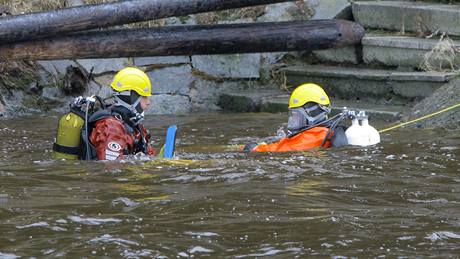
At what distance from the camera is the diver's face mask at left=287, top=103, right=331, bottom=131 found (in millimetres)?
10086

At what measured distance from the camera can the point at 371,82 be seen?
13.2m

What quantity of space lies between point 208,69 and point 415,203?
732 cm

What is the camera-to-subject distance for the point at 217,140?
1138 centimetres

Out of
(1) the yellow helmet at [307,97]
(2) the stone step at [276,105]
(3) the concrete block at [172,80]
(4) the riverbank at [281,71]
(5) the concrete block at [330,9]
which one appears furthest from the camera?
(5) the concrete block at [330,9]

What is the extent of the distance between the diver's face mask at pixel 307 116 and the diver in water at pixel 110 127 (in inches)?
61.8

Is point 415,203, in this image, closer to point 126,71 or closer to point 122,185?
point 122,185

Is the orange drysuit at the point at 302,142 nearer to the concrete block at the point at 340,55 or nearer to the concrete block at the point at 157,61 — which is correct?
the concrete block at the point at 340,55

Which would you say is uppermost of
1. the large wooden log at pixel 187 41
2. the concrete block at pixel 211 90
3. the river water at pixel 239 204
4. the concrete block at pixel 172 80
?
the large wooden log at pixel 187 41

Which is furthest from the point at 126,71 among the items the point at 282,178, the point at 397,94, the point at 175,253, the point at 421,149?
the point at 397,94

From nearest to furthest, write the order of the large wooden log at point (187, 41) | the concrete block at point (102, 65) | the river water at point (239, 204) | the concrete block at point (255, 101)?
the river water at point (239, 204) < the large wooden log at point (187, 41) < the concrete block at point (255, 101) < the concrete block at point (102, 65)

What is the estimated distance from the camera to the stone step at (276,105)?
12.3 m

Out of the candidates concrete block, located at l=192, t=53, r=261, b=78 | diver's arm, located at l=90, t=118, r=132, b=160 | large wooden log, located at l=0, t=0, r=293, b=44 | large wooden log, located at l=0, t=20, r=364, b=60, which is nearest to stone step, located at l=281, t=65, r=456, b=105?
concrete block, located at l=192, t=53, r=261, b=78

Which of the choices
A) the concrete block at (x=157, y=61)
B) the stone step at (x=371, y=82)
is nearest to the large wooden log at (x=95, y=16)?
the stone step at (x=371, y=82)

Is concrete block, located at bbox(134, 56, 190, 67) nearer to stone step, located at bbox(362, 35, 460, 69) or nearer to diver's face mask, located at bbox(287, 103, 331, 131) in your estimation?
stone step, located at bbox(362, 35, 460, 69)
